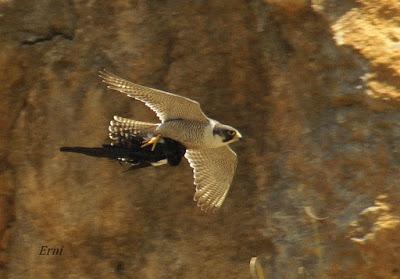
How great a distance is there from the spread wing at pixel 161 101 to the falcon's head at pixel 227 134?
4.5 inches

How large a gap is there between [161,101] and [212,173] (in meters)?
0.53

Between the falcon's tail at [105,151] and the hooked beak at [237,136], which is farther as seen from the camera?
the falcon's tail at [105,151]

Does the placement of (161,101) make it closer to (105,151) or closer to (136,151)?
(136,151)

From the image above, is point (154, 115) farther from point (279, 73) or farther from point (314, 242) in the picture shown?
point (314, 242)

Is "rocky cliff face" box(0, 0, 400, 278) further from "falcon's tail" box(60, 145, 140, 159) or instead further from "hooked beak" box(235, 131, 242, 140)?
"hooked beak" box(235, 131, 242, 140)

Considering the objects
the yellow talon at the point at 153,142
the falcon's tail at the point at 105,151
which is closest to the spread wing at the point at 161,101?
the yellow talon at the point at 153,142

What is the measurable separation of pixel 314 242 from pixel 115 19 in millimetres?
1783

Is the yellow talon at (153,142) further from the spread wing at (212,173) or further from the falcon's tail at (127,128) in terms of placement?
the spread wing at (212,173)

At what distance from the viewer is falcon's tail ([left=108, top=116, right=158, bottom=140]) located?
5984mm

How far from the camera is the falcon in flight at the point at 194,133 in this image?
18.8 ft

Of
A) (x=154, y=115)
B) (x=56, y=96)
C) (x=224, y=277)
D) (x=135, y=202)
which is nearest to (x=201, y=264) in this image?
(x=224, y=277)

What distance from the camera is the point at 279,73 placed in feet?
19.7

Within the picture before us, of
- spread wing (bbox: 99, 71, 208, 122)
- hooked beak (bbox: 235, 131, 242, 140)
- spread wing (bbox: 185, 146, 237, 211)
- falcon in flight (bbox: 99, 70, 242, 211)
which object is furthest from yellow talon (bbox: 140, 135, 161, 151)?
hooked beak (bbox: 235, 131, 242, 140)

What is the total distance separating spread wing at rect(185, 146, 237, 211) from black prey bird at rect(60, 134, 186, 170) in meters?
0.13
